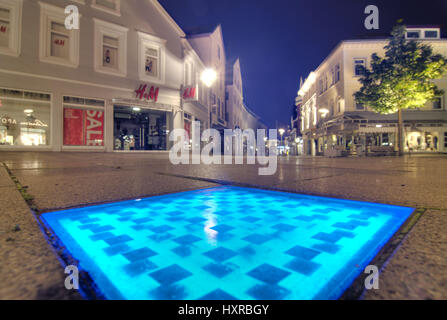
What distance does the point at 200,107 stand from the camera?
19719mm

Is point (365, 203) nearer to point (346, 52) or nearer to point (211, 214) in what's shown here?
point (211, 214)

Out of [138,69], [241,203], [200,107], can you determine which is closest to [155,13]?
[138,69]

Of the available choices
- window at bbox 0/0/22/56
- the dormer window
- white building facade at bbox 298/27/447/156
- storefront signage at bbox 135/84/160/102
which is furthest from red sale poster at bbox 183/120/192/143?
the dormer window

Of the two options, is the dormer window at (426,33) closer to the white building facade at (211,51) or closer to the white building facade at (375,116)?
the white building facade at (375,116)

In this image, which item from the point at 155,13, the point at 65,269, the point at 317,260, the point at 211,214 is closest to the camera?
the point at 65,269

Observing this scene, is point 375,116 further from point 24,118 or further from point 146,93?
point 24,118

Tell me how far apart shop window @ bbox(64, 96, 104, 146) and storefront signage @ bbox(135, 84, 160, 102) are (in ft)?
6.47

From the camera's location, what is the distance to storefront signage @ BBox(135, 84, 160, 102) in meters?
12.9

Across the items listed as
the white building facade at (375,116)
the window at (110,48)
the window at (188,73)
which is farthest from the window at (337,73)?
the window at (110,48)

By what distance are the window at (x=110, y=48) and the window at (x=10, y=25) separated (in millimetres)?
2951

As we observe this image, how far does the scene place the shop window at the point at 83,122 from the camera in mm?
10992

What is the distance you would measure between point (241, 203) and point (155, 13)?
51.7 feet

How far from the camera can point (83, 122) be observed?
11.3 meters

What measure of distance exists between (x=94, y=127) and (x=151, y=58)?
5.48 m
